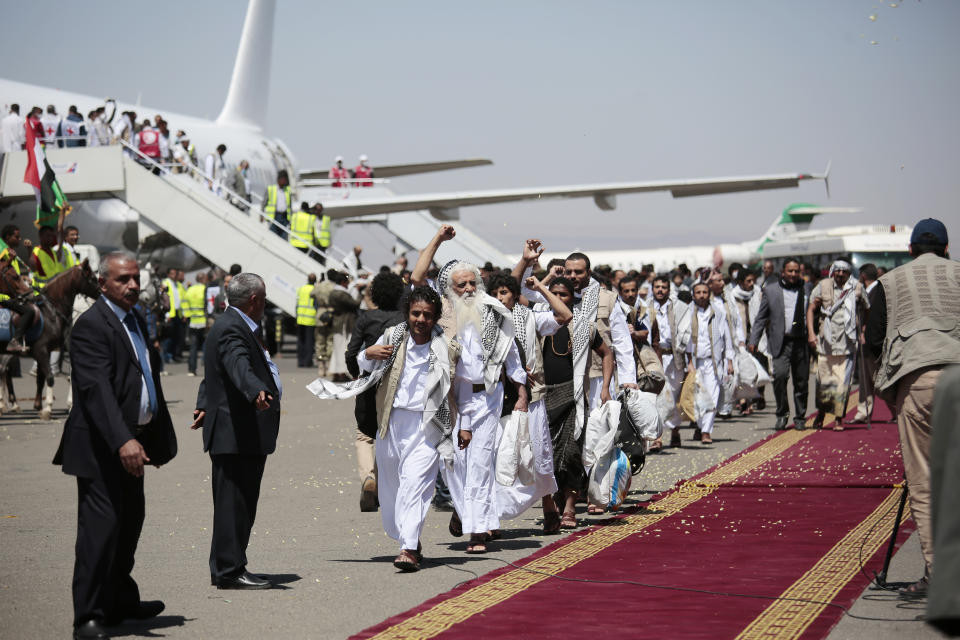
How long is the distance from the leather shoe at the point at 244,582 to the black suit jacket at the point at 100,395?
120cm

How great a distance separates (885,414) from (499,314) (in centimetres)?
1035

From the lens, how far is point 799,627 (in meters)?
5.43

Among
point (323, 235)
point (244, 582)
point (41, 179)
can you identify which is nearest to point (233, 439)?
point (244, 582)

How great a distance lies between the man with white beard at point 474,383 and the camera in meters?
7.51

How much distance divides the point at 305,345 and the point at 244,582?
19148 millimetres

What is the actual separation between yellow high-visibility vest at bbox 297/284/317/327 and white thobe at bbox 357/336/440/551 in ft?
53.7

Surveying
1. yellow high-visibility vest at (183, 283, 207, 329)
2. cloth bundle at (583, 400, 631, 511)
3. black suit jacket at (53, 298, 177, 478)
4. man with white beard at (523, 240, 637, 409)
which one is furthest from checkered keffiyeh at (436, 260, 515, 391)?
yellow high-visibility vest at (183, 283, 207, 329)

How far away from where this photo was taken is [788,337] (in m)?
14.6

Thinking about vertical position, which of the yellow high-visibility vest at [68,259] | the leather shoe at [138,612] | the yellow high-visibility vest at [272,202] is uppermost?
the yellow high-visibility vest at [272,202]

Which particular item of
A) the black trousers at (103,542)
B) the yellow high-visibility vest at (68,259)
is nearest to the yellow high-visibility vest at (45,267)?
the yellow high-visibility vest at (68,259)

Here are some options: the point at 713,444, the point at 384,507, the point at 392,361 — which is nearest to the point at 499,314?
the point at 392,361

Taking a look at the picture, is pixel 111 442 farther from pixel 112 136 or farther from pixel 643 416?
pixel 112 136

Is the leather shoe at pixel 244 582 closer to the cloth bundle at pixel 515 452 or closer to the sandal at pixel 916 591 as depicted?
the cloth bundle at pixel 515 452

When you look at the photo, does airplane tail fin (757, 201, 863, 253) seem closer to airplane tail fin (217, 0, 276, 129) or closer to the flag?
airplane tail fin (217, 0, 276, 129)
